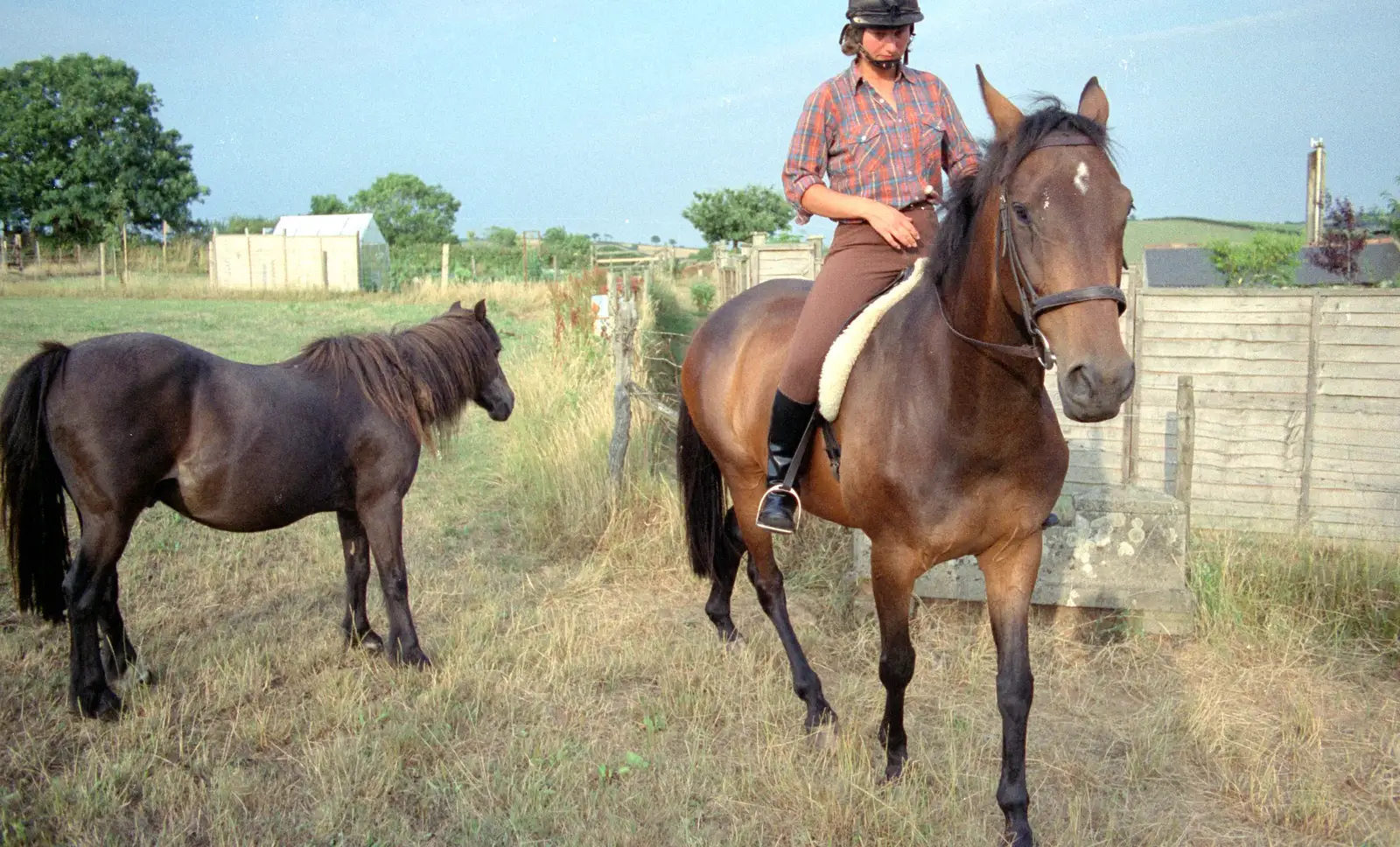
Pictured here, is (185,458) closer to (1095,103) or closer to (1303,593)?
(1095,103)

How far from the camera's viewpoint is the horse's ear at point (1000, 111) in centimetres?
270

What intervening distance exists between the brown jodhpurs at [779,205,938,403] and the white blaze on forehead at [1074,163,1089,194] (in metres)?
1.20

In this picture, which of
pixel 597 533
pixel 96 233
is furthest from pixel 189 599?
pixel 96 233

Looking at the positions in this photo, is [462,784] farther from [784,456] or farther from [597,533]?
[597,533]

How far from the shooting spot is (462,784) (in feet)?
11.6

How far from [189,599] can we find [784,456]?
403cm

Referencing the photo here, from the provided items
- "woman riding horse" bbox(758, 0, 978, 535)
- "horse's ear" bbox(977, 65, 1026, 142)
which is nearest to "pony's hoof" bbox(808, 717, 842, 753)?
"woman riding horse" bbox(758, 0, 978, 535)

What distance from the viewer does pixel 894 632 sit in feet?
11.3

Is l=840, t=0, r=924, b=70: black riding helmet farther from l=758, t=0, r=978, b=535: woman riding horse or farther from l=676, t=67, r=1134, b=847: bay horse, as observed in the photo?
l=676, t=67, r=1134, b=847: bay horse

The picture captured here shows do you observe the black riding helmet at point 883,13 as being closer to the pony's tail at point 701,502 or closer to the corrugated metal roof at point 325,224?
the pony's tail at point 701,502

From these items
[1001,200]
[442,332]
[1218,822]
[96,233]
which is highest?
[96,233]

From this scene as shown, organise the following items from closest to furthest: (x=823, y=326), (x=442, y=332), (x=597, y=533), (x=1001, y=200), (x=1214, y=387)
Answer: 1. (x=1001, y=200)
2. (x=823, y=326)
3. (x=442, y=332)
4. (x=597, y=533)
5. (x=1214, y=387)

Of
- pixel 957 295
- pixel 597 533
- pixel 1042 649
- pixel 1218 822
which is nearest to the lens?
pixel 957 295

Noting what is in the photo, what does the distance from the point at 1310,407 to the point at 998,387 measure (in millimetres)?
6650
